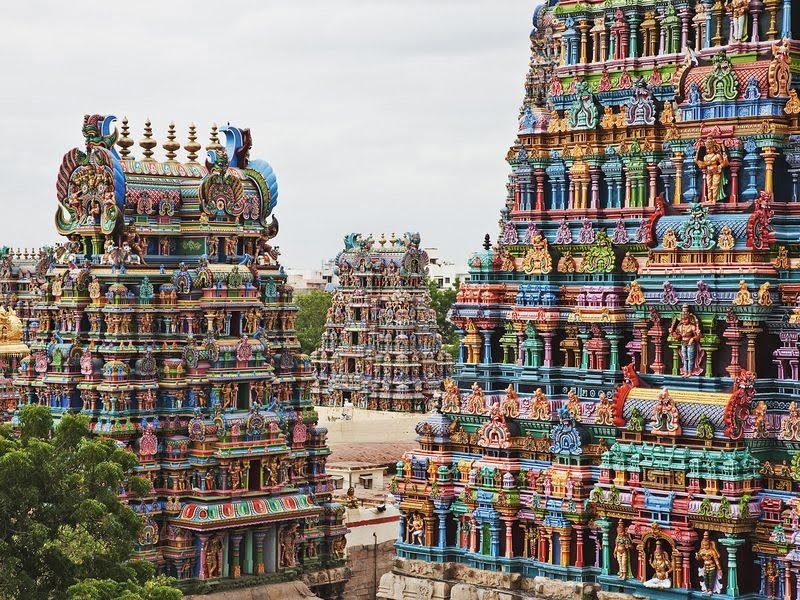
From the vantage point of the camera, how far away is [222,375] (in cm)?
3959

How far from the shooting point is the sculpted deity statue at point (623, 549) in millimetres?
31531

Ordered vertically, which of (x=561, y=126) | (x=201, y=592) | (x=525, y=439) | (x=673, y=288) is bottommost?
(x=201, y=592)

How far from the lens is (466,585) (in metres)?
34.4

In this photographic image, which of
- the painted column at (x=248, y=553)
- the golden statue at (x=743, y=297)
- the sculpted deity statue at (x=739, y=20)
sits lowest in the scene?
the painted column at (x=248, y=553)

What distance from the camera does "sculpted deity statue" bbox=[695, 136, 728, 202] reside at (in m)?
32.1

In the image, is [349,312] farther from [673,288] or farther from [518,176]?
[673,288]

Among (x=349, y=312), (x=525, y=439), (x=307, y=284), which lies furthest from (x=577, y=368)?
(x=307, y=284)

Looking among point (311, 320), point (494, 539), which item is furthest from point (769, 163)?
point (311, 320)

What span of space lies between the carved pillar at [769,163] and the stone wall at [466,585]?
6.70 metres

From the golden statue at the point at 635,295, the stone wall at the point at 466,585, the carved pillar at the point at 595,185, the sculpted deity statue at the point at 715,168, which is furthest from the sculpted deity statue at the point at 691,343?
the carved pillar at the point at 595,185

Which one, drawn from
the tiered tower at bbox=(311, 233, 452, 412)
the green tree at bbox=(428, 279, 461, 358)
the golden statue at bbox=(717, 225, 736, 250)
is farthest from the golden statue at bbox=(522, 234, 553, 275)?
the green tree at bbox=(428, 279, 461, 358)

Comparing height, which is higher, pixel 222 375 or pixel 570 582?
pixel 222 375

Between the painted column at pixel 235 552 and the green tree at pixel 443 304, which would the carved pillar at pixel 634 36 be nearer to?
the painted column at pixel 235 552

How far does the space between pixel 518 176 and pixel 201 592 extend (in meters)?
9.79
